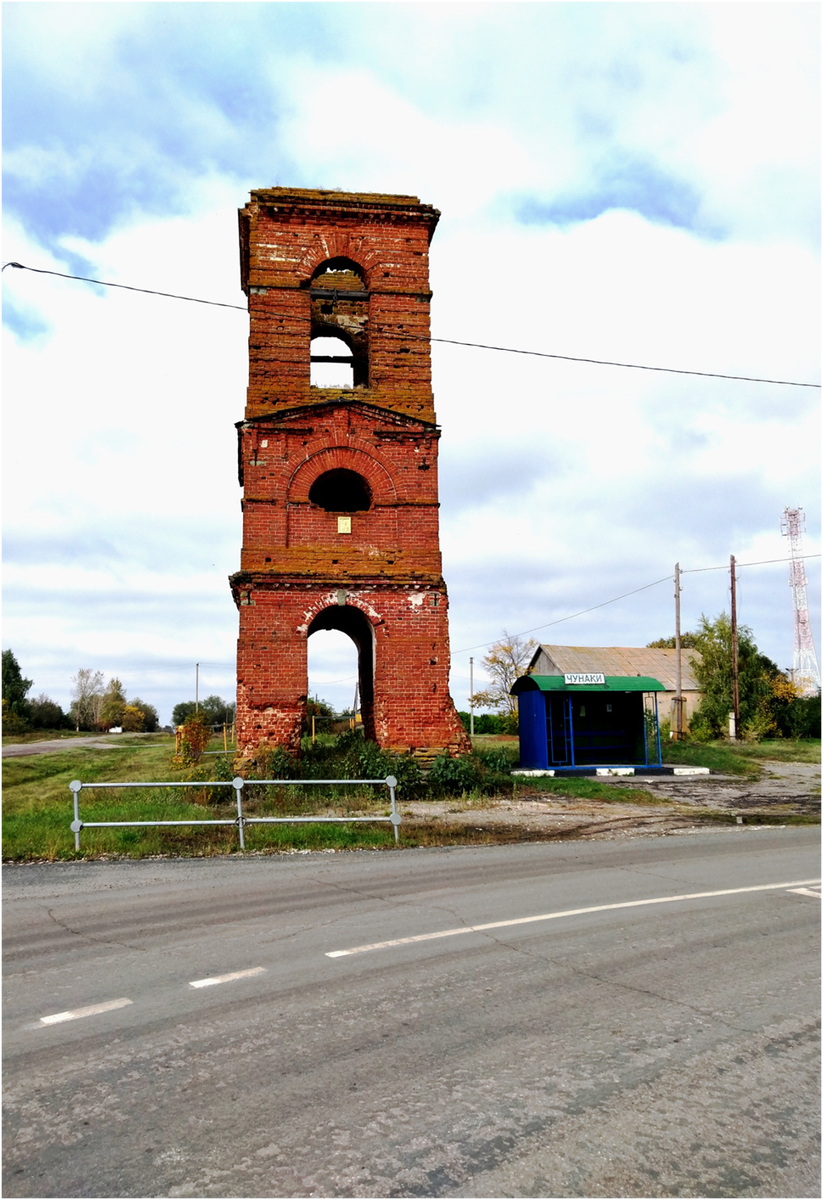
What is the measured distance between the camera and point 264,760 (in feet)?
55.4

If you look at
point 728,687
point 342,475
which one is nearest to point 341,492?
point 342,475

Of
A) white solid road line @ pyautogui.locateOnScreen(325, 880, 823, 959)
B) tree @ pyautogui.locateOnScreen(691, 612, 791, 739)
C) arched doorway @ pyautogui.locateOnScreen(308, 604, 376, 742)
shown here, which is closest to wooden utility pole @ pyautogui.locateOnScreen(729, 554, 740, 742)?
tree @ pyautogui.locateOnScreen(691, 612, 791, 739)

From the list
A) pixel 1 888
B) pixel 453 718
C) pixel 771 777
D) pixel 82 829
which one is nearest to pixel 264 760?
pixel 453 718

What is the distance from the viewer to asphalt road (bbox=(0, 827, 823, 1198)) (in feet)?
9.48

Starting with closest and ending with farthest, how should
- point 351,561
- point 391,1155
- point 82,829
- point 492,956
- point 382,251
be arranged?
point 391,1155, point 492,956, point 82,829, point 351,561, point 382,251

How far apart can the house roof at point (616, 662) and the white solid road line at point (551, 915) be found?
143 feet

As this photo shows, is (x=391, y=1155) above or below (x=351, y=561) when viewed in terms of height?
below

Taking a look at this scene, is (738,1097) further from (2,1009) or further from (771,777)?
(771,777)

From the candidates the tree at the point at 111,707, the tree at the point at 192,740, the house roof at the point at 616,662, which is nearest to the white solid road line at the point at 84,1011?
the tree at the point at 192,740

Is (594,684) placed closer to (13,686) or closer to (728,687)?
(728,687)

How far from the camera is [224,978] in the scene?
505 cm

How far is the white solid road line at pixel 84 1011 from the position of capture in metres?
4.36

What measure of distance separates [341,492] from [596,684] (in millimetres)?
9230

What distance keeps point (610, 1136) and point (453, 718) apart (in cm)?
1499
